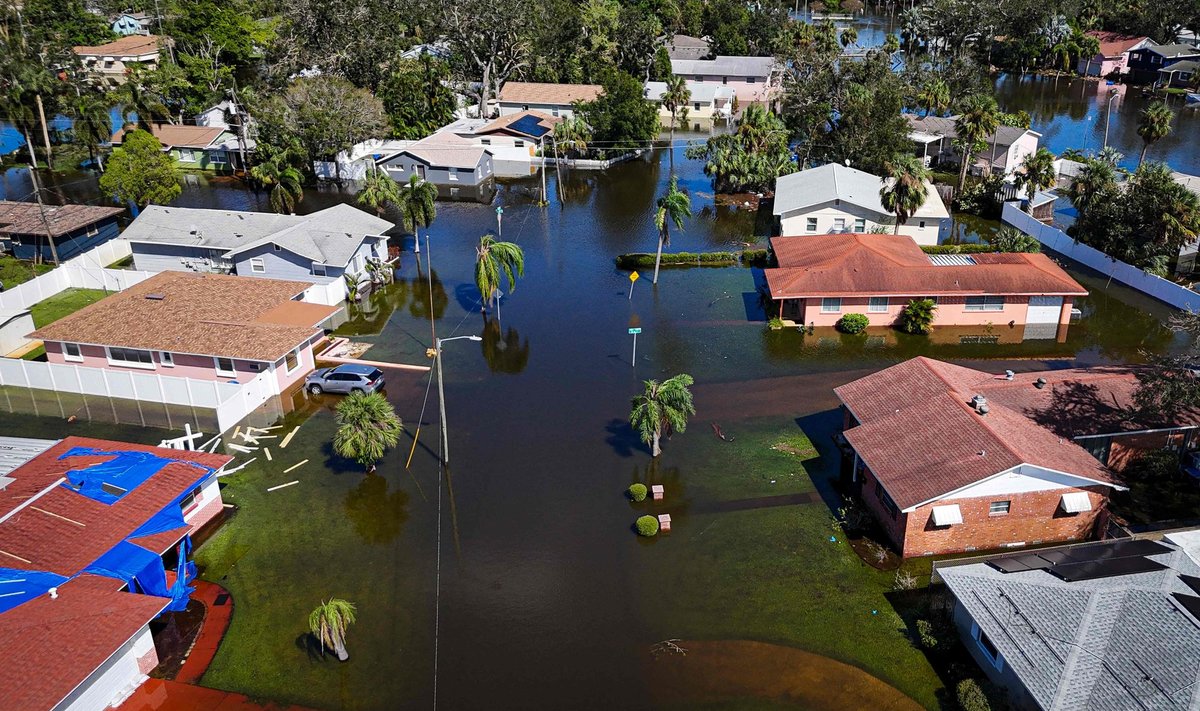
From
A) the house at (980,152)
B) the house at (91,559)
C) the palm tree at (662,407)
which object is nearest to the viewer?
the house at (91,559)

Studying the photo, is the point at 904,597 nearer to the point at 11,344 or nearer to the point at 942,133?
the point at 11,344

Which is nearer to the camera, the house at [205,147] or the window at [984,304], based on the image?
the window at [984,304]

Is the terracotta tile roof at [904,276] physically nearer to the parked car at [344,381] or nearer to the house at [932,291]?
the house at [932,291]

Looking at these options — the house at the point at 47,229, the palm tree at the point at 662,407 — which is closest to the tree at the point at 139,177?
the house at the point at 47,229

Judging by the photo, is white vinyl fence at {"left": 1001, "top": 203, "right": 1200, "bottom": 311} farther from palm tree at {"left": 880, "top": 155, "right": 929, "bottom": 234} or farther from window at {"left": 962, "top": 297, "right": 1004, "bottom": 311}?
window at {"left": 962, "top": 297, "right": 1004, "bottom": 311}

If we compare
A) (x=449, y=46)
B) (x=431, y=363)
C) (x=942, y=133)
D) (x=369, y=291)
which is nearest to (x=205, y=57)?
(x=449, y=46)

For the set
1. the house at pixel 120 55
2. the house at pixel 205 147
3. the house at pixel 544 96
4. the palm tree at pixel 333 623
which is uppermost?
the house at pixel 120 55

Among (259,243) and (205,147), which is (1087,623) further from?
(205,147)
